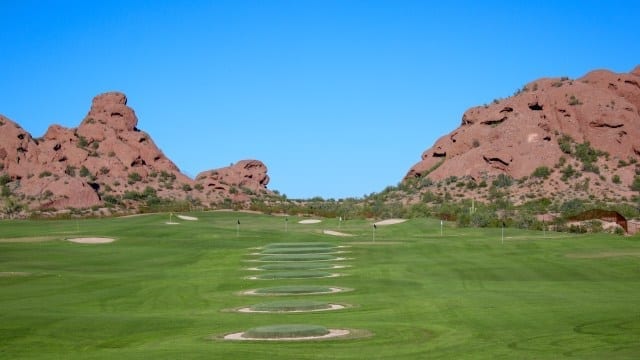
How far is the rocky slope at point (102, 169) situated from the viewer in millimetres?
114950

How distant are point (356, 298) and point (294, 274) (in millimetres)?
11648

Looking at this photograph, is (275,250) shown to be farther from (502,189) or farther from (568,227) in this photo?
(502,189)

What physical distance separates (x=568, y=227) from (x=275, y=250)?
31135mm

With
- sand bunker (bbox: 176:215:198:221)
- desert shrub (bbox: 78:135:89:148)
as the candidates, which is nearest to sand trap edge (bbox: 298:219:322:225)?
sand bunker (bbox: 176:215:198:221)

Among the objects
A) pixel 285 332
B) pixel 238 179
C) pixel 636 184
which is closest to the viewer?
pixel 285 332

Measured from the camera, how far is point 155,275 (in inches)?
1909

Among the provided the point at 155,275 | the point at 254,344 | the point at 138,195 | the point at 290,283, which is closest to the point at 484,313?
the point at 254,344

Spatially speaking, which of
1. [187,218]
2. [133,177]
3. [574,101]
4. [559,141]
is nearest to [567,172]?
[559,141]

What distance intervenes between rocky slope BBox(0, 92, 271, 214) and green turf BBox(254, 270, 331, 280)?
68054 mm

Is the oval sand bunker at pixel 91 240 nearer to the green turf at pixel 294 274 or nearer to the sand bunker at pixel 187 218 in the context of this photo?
the sand bunker at pixel 187 218

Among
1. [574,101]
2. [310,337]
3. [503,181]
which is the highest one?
[574,101]

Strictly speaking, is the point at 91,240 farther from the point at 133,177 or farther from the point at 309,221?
the point at 133,177

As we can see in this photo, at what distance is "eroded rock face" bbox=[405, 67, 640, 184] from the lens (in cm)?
12019

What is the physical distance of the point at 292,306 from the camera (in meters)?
32.9
